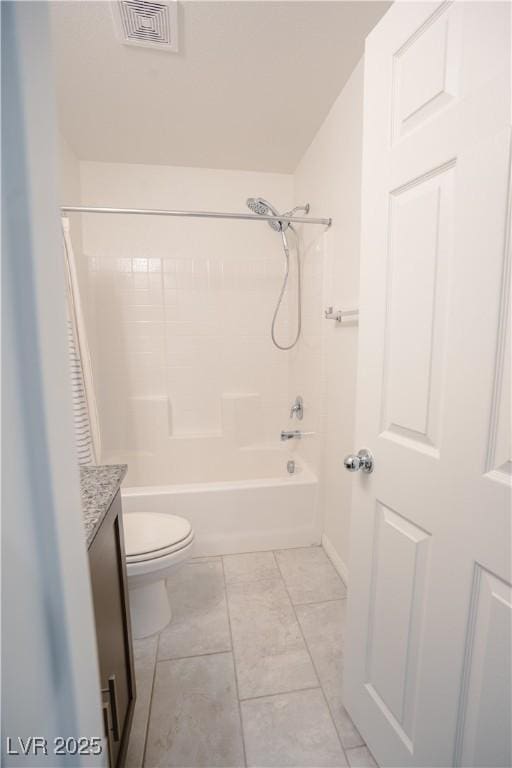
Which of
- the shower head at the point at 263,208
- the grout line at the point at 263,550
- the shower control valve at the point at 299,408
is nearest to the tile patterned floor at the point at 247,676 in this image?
the grout line at the point at 263,550

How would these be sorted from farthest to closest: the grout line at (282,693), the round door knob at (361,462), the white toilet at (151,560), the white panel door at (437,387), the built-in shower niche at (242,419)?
the built-in shower niche at (242,419) < the white toilet at (151,560) < the grout line at (282,693) < the round door knob at (361,462) < the white panel door at (437,387)

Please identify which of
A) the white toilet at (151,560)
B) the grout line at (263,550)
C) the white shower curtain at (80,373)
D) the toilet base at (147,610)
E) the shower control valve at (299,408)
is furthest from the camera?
the shower control valve at (299,408)

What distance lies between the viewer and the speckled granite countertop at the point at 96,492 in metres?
0.73

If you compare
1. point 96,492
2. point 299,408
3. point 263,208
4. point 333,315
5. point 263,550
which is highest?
point 263,208

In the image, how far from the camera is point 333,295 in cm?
186

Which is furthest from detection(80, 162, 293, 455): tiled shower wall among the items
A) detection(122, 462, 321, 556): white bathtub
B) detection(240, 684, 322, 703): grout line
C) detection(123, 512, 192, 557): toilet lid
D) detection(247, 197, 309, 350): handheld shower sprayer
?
detection(240, 684, 322, 703): grout line

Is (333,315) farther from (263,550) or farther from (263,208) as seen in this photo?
(263,550)

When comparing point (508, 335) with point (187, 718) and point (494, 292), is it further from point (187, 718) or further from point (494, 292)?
point (187, 718)

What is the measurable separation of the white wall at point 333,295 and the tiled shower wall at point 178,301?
1.39ft

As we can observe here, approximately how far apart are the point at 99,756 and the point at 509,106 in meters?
0.99

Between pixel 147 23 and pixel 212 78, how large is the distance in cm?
35

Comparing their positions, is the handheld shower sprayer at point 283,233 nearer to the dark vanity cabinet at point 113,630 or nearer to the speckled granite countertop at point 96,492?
the speckled granite countertop at point 96,492

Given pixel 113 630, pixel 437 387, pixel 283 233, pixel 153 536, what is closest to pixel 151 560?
pixel 153 536

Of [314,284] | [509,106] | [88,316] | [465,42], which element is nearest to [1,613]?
[509,106]
